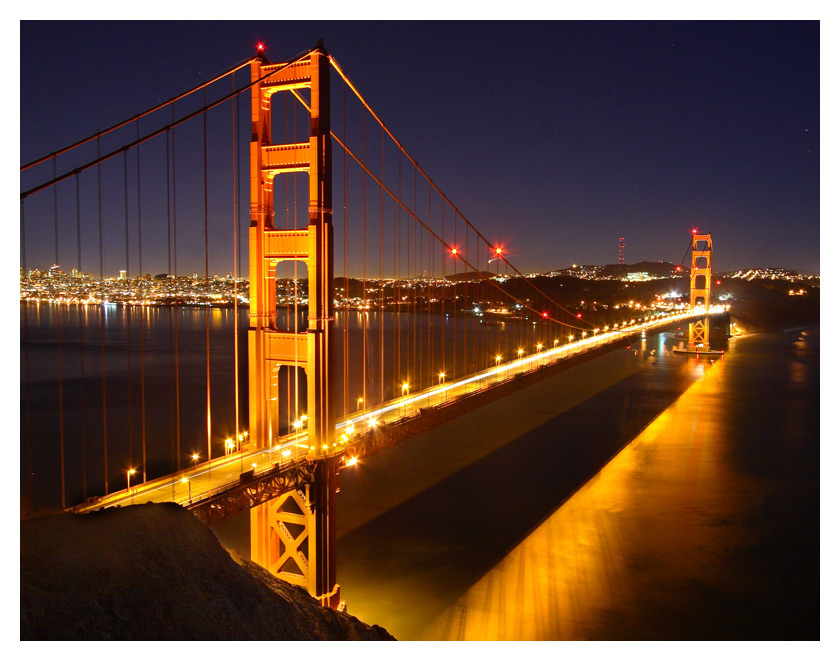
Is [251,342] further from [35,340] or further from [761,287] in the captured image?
[761,287]

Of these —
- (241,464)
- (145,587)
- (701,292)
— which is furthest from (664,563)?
(701,292)

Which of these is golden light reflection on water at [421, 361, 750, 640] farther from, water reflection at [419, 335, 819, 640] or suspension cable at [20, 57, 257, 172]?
suspension cable at [20, 57, 257, 172]

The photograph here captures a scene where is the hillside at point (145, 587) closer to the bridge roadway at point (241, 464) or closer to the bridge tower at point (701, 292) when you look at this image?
the bridge roadway at point (241, 464)

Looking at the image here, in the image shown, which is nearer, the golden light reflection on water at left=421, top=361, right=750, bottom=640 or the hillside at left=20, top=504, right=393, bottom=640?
the hillside at left=20, top=504, right=393, bottom=640

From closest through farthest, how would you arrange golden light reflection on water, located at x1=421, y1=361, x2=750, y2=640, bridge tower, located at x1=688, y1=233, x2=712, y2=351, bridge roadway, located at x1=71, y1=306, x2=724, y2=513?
bridge roadway, located at x1=71, y1=306, x2=724, y2=513 → golden light reflection on water, located at x1=421, y1=361, x2=750, y2=640 → bridge tower, located at x1=688, y1=233, x2=712, y2=351

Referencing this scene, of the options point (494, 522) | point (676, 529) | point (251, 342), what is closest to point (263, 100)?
point (251, 342)

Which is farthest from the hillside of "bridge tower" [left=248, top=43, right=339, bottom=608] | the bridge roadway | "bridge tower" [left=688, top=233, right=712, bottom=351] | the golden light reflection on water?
"bridge tower" [left=688, top=233, right=712, bottom=351]

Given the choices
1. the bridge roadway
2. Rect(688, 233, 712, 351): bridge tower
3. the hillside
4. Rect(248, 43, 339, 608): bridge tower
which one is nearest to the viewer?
the hillside
